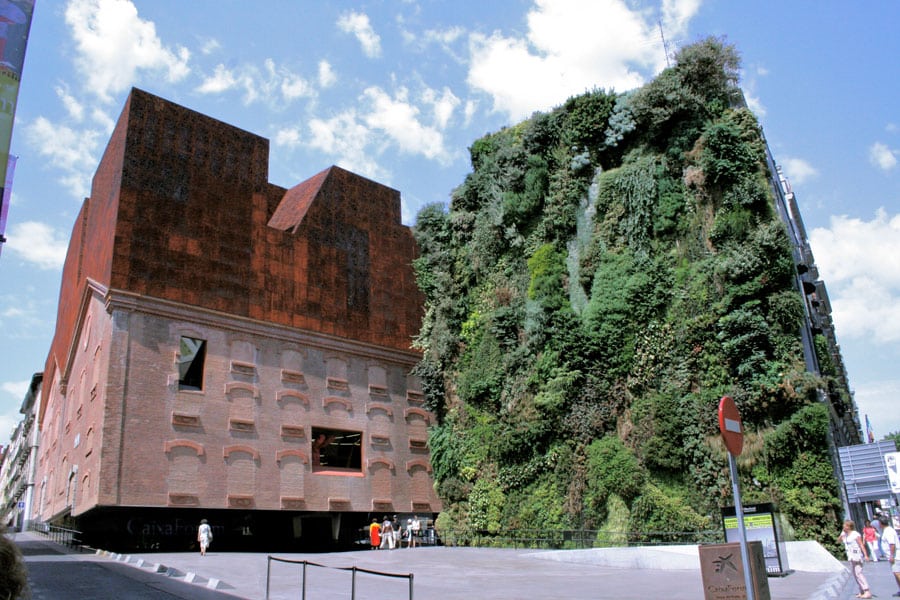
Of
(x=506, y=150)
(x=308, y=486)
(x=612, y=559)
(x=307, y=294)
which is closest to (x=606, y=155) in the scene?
(x=506, y=150)

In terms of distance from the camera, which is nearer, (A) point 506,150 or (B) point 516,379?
(B) point 516,379

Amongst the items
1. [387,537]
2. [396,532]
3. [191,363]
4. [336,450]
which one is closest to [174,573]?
[191,363]

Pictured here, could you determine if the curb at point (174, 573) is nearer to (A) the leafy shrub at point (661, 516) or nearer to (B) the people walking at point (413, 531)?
(B) the people walking at point (413, 531)

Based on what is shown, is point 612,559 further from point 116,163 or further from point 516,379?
point 116,163

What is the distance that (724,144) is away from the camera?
2556 centimetres

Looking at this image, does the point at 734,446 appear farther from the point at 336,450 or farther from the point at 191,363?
the point at 336,450

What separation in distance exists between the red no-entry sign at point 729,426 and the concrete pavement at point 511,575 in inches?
232

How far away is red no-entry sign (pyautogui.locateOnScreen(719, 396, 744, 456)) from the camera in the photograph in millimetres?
7238

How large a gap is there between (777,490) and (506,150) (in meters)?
17.8

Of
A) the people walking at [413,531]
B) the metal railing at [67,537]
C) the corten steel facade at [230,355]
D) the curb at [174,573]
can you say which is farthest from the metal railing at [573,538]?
the metal railing at [67,537]

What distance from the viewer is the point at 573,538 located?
25453 millimetres

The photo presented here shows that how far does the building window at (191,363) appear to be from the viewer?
27.2 metres

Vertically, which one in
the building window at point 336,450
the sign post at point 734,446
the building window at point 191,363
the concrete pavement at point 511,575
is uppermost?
the building window at point 191,363

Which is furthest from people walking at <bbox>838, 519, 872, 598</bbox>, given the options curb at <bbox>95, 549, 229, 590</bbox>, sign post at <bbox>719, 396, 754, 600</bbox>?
curb at <bbox>95, 549, 229, 590</bbox>
